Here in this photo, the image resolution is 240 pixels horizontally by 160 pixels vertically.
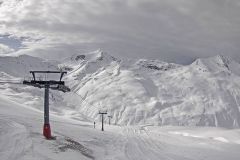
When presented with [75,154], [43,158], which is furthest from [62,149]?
[43,158]

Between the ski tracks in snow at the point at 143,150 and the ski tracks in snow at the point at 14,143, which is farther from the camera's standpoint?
the ski tracks in snow at the point at 143,150

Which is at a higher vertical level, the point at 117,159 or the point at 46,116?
the point at 46,116

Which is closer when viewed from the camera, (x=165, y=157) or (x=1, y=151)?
(x=1, y=151)

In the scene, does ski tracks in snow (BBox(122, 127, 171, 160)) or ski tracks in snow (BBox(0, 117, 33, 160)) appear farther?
ski tracks in snow (BBox(122, 127, 171, 160))

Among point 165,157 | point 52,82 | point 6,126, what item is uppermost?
point 52,82

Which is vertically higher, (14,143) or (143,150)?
(14,143)

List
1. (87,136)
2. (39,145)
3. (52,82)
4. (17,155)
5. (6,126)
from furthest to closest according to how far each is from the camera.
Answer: (87,136), (6,126), (52,82), (39,145), (17,155)

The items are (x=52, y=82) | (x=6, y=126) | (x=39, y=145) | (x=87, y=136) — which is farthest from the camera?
(x=87, y=136)

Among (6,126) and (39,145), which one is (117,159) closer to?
(39,145)

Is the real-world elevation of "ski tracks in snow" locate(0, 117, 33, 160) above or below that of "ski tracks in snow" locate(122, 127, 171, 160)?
above

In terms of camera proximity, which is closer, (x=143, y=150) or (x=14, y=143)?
(x=14, y=143)

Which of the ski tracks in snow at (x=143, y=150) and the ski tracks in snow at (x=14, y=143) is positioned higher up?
the ski tracks in snow at (x=14, y=143)

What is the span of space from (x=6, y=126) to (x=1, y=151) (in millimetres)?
11536

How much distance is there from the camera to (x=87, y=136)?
5066 cm
